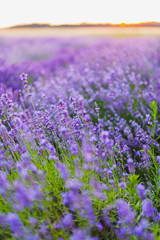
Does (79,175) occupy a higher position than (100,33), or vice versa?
(100,33)

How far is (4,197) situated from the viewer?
5.60ft

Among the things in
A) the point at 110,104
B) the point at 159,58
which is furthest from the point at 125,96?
the point at 159,58

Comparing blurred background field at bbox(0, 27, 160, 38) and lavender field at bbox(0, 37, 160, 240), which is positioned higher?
blurred background field at bbox(0, 27, 160, 38)

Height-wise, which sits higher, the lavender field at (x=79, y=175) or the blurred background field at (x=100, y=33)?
the blurred background field at (x=100, y=33)

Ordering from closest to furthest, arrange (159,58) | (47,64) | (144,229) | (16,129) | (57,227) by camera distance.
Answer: (57,227)
(144,229)
(16,129)
(159,58)
(47,64)

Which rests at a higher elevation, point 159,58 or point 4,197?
point 159,58

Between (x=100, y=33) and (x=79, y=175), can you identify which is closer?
(x=79, y=175)

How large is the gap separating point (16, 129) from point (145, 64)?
3795 millimetres

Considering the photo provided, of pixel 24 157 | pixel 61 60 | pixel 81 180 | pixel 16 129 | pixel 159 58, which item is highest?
pixel 61 60

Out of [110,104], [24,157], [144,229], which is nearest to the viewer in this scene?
[144,229]

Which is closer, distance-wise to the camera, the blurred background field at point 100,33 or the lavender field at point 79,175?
the lavender field at point 79,175

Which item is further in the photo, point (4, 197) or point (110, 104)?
point (110, 104)

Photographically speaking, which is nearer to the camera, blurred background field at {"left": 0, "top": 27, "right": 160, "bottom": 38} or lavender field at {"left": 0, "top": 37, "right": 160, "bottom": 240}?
lavender field at {"left": 0, "top": 37, "right": 160, "bottom": 240}

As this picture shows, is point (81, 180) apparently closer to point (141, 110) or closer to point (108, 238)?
point (108, 238)
